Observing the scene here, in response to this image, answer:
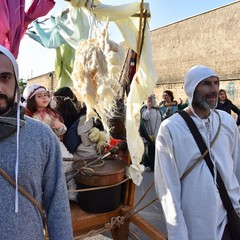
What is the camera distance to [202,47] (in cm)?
1426

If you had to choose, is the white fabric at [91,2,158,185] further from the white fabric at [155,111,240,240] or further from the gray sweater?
the gray sweater

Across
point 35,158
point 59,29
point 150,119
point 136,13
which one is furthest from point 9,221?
point 150,119

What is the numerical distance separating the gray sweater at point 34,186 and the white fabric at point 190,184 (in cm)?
74

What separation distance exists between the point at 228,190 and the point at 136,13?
169 cm

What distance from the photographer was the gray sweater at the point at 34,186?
3.31 feet

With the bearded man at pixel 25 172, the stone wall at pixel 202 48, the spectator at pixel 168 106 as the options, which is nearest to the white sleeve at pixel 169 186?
the bearded man at pixel 25 172

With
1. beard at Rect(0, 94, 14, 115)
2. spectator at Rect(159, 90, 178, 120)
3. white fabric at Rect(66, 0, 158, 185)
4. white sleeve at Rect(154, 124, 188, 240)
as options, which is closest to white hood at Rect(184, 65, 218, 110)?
white sleeve at Rect(154, 124, 188, 240)

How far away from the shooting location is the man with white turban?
5.28ft

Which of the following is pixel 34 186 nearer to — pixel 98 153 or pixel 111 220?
pixel 111 220

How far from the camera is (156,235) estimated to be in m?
2.14

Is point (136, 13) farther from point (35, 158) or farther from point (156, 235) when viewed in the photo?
point (156, 235)

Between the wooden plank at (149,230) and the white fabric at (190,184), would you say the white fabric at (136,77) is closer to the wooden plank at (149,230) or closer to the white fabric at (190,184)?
the wooden plank at (149,230)

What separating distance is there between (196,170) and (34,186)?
105 cm

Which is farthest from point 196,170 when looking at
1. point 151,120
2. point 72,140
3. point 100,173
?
point 151,120
